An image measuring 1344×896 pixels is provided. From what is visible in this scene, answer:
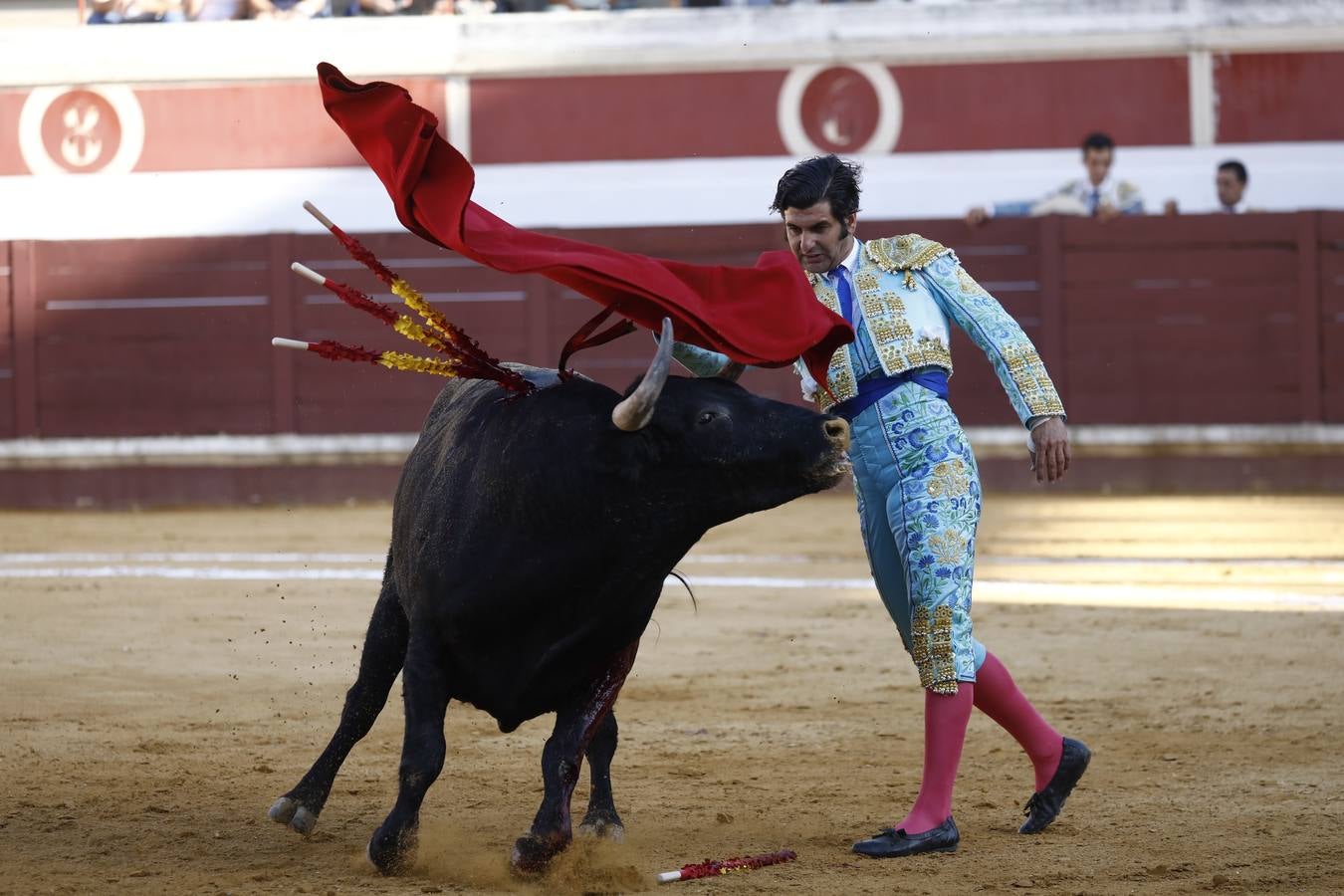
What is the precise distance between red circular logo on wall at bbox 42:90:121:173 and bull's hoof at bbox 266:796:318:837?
7481 millimetres

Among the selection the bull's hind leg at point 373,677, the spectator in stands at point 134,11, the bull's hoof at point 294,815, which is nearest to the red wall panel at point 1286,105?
the spectator in stands at point 134,11

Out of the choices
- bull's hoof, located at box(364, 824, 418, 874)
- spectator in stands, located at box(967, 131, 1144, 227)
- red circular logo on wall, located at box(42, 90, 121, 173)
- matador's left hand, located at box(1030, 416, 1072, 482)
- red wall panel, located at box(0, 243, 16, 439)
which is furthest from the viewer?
red circular logo on wall, located at box(42, 90, 121, 173)

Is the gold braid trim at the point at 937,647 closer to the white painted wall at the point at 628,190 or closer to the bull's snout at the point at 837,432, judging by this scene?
the bull's snout at the point at 837,432

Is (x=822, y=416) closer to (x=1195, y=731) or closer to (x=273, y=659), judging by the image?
(x=1195, y=731)

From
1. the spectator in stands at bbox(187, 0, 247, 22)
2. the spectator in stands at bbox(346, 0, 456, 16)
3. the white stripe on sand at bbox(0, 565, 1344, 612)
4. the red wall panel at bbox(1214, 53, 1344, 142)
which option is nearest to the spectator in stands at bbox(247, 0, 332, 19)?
the spectator in stands at bbox(187, 0, 247, 22)

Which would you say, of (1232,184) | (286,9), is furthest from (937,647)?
(286,9)

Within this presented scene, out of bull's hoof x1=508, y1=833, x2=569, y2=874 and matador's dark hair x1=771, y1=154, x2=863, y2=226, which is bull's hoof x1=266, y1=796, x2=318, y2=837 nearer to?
bull's hoof x1=508, y1=833, x2=569, y2=874

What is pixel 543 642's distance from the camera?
8.79 ft

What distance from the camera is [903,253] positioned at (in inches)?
115

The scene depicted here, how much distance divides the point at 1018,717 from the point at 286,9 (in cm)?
796

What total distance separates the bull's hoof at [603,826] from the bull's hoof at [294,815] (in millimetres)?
412

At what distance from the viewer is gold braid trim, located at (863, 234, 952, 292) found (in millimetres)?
2906

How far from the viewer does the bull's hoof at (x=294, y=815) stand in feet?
9.52

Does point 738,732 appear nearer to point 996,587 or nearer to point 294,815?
point 294,815
